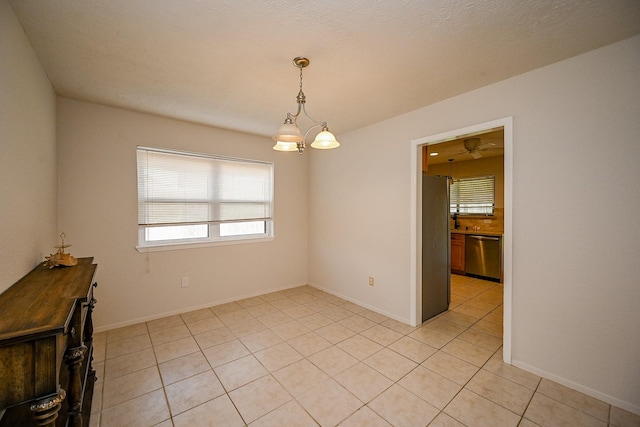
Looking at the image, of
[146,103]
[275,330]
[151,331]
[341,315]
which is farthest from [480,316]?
[146,103]

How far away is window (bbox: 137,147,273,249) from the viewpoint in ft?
10.6

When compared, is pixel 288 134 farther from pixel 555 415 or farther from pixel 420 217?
pixel 555 415

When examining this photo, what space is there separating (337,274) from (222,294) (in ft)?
5.72

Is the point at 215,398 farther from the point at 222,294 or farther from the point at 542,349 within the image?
the point at 542,349

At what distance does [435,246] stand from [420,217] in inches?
22.7

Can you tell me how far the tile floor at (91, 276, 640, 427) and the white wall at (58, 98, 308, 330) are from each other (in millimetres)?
321

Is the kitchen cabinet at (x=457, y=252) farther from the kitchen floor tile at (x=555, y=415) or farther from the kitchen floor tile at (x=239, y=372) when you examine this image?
the kitchen floor tile at (x=239, y=372)

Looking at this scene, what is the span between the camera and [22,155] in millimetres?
1684

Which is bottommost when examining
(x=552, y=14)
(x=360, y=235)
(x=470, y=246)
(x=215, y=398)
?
(x=215, y=398)

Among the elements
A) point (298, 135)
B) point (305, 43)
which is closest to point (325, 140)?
point (298, 135)

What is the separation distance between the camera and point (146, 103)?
2854 millimetres

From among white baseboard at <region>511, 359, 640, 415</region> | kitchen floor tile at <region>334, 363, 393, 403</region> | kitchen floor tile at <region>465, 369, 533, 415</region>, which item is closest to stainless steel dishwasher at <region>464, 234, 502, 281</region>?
white baseboard at <region>511, 359, 640, 415</region>

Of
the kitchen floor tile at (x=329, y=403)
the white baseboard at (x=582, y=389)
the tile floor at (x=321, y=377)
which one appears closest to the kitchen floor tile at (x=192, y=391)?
the tile floor at (x=321, y=377)

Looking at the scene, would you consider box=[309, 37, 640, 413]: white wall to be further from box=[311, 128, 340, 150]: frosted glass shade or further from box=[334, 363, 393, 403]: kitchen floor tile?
box=[311, 128, 340, 150]: frosted glass shade
